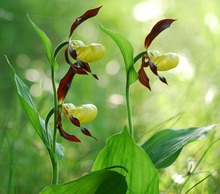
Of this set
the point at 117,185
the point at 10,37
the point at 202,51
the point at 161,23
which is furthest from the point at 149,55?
the point at 10,37

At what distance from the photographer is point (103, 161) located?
1.17 m

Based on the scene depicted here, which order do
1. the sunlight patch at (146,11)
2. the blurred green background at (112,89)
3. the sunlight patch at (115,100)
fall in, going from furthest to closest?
the sunlight patch at (146,11) < the sunlight patch at (115,100) < the blurred green background at (112,89)

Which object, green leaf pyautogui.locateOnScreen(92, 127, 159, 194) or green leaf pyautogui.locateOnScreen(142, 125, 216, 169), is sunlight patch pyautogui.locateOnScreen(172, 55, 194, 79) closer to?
green leaf pyautogui.locateOnScreen(142, 125, 216, 169)

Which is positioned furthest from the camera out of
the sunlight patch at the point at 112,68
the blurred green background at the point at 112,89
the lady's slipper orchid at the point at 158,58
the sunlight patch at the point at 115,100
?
the sunlight patch at the point at 112,68

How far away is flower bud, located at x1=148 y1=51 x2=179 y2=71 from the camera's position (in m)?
1.18

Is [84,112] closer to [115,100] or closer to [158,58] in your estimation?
[158,58]

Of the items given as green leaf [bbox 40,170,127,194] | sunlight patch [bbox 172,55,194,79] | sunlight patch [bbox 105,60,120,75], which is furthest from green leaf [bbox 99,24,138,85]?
sunlight patch [bbox 105,60,120,75]

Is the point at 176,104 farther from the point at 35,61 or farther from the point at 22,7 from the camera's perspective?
the point at 22,7

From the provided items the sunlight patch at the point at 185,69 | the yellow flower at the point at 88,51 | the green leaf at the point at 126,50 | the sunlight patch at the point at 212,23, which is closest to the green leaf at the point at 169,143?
the green leaf at the point at 126,50

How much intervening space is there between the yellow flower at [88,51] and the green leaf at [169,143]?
0.93 feet

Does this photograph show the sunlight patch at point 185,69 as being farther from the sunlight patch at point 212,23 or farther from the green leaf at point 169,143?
the green leaf at point 169,143

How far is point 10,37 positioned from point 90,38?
0.56m

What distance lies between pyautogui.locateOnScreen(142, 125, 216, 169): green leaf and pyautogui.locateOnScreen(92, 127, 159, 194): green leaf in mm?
65

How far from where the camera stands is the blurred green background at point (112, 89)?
5.64 feet
